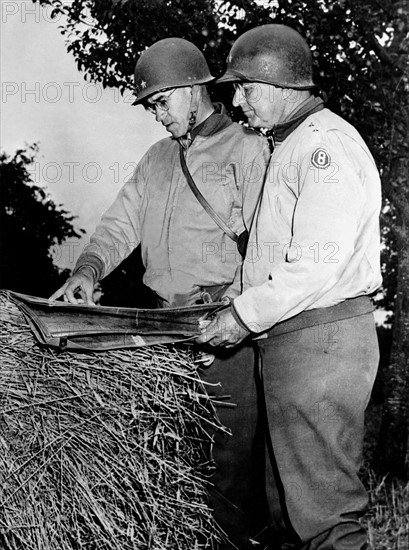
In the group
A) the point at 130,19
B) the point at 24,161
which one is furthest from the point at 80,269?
the point at 24,161

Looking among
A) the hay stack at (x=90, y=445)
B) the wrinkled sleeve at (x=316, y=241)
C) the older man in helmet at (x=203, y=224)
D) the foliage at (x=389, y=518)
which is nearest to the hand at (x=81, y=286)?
the older man in helmet at (x=203, y=224)

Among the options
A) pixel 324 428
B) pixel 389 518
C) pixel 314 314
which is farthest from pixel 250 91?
pixel 389 518

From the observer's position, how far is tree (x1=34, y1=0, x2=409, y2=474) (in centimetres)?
454

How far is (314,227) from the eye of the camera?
2.57 m

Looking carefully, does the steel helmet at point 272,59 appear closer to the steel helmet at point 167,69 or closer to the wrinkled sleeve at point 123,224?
the steel helmet at point 167,69

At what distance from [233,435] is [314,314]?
86 centimetres

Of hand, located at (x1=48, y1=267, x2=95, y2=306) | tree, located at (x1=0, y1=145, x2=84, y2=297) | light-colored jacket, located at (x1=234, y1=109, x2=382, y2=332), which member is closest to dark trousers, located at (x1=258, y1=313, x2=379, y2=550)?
light-colored jacket, located at (x1=234, y1=109, x2=382, y2=332)

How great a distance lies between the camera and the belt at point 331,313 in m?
2.71

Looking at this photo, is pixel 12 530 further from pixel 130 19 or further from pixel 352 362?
pixel 130 19

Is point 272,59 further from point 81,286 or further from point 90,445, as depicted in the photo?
point 90,445

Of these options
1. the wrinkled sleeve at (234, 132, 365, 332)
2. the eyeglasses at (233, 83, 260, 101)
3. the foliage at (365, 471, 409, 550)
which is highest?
the eyeglasses at (233, 83, 260, 101)

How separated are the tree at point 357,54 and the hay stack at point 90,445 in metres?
2.53

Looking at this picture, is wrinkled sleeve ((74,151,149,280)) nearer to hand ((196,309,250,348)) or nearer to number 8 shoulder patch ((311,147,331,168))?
hand ((196,309,250,348))

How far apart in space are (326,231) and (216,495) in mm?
1390
